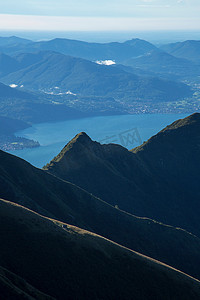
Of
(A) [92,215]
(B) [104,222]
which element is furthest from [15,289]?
(A) [92,215]

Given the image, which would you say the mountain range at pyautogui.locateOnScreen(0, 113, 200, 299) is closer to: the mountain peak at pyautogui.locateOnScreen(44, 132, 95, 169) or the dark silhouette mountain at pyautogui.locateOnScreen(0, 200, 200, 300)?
the dark silhouette mountain at pyautogui.locateOnScreen(0, 200, 200, 300)

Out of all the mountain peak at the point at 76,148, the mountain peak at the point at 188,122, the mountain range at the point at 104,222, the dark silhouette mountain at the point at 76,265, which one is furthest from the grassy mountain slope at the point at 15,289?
the mountain peak at the point at 188,122

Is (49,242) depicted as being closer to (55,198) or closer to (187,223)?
(55,198)

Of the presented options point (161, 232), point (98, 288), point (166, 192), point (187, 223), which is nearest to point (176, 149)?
point (166, 192)

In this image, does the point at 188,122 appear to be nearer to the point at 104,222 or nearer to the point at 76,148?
the point at 76,148

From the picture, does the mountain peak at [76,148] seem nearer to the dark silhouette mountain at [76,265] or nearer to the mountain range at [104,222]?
the mountain range at [104,222]

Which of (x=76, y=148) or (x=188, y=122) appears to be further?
(x=188, y=122)
